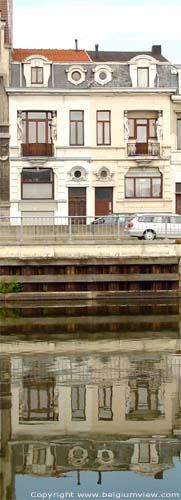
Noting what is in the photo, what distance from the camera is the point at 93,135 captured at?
56.2m

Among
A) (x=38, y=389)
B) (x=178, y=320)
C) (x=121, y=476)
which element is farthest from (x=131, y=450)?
(x=178, y=320)

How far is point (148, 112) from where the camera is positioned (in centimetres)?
5638

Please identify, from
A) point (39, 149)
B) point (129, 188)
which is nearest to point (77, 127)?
point (39, 149)

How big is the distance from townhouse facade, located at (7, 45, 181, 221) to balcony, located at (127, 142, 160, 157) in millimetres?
63

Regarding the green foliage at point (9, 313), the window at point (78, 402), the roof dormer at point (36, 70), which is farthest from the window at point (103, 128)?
the window at point (78, 402)

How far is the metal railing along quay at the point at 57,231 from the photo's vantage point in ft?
108

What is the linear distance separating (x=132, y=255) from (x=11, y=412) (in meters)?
18.3

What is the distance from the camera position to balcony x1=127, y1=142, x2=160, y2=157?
2206 inches

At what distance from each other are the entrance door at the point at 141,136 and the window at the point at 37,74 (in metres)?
6.65

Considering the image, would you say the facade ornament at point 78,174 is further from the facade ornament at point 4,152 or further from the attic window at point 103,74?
the attic window at point 103,74

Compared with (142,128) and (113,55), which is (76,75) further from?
(113,55)

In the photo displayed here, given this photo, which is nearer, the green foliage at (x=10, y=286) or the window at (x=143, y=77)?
the green foliage at (x=10, y=286)

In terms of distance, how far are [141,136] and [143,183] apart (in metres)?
2.97

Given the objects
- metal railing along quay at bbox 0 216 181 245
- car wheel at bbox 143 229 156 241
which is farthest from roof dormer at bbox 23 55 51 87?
metal railing along quay at bbox 0 216 181 245
